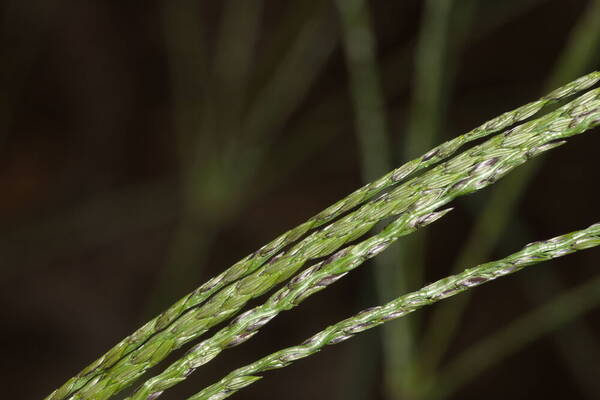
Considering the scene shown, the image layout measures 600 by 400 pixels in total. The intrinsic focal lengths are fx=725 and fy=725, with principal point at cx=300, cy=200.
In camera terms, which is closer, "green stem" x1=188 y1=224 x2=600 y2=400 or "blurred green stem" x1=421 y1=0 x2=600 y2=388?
"green stem" x1=188 y1=224 x2=600 y2=400

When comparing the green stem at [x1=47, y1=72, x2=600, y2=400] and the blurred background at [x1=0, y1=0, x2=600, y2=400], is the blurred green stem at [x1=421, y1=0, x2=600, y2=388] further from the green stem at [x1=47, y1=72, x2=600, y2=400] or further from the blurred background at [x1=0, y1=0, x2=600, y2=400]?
the green stem at [x1=47, y1=72, x2=600, y2=400]

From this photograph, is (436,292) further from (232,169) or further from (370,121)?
(232,169)

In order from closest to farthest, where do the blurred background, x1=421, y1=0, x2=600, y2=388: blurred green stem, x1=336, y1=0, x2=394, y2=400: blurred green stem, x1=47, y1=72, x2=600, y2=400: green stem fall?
1. x1=47, y1=72, x2=600, y2=400: green stem
2. x1=421, y1=0, x2=600, y2=388: blurred green stem
3. x1=336, y1=0, x2=394, y2=400: blurred green stem
4. the blurred background

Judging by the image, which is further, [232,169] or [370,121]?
[232,169]

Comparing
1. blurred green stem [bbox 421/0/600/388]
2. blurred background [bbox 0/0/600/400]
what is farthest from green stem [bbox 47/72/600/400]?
blurred background [bbox 0/0/600/400]

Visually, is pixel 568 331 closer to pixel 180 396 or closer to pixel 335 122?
pixel 335 122

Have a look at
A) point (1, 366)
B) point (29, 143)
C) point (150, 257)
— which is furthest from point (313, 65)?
point (1, 366)

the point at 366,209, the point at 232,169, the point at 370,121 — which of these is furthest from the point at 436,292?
the point at 232,169

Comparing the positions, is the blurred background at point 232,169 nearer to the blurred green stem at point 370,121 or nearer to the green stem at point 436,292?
the blurred green stem at point 370,121

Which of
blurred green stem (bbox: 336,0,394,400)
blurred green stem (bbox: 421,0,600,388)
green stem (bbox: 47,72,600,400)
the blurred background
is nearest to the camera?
green stem (bbox: 47,72,600,400)

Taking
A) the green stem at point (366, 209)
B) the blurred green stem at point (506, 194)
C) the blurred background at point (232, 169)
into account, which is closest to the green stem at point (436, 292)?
the green stem at point (366, 209)
